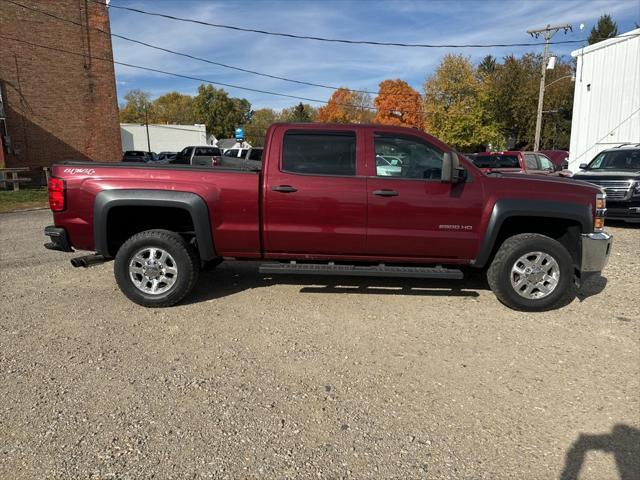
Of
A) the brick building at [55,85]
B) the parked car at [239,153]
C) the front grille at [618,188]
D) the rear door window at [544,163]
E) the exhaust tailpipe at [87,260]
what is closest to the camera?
the exhaust tailpipe at [87,260]

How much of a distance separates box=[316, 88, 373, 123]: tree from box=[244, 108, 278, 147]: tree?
14936 mm

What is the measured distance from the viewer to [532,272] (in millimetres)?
4742

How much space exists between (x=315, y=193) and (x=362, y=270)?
94 centimetres

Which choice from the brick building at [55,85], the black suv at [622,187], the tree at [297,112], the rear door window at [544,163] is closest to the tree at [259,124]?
the tree at [297,112]

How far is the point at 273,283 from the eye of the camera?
578 centimetres

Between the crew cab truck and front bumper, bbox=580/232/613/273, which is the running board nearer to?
the crew cab truck

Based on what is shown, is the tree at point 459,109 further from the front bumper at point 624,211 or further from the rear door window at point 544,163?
the front bumper at point 624,211

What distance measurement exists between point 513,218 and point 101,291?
4766 millimetres

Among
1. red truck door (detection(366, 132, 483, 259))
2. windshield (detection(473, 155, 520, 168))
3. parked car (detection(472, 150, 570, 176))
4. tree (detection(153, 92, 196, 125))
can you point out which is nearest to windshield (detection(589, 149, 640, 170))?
parked car (detection(472, 150, 570, 176))

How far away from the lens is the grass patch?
47.6 feet

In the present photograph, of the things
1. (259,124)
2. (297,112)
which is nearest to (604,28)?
(297,112)

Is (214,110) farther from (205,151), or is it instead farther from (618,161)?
(618,161)

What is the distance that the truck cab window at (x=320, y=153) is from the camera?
4848 millimetres

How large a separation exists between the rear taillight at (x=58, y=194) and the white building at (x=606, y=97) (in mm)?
19139
